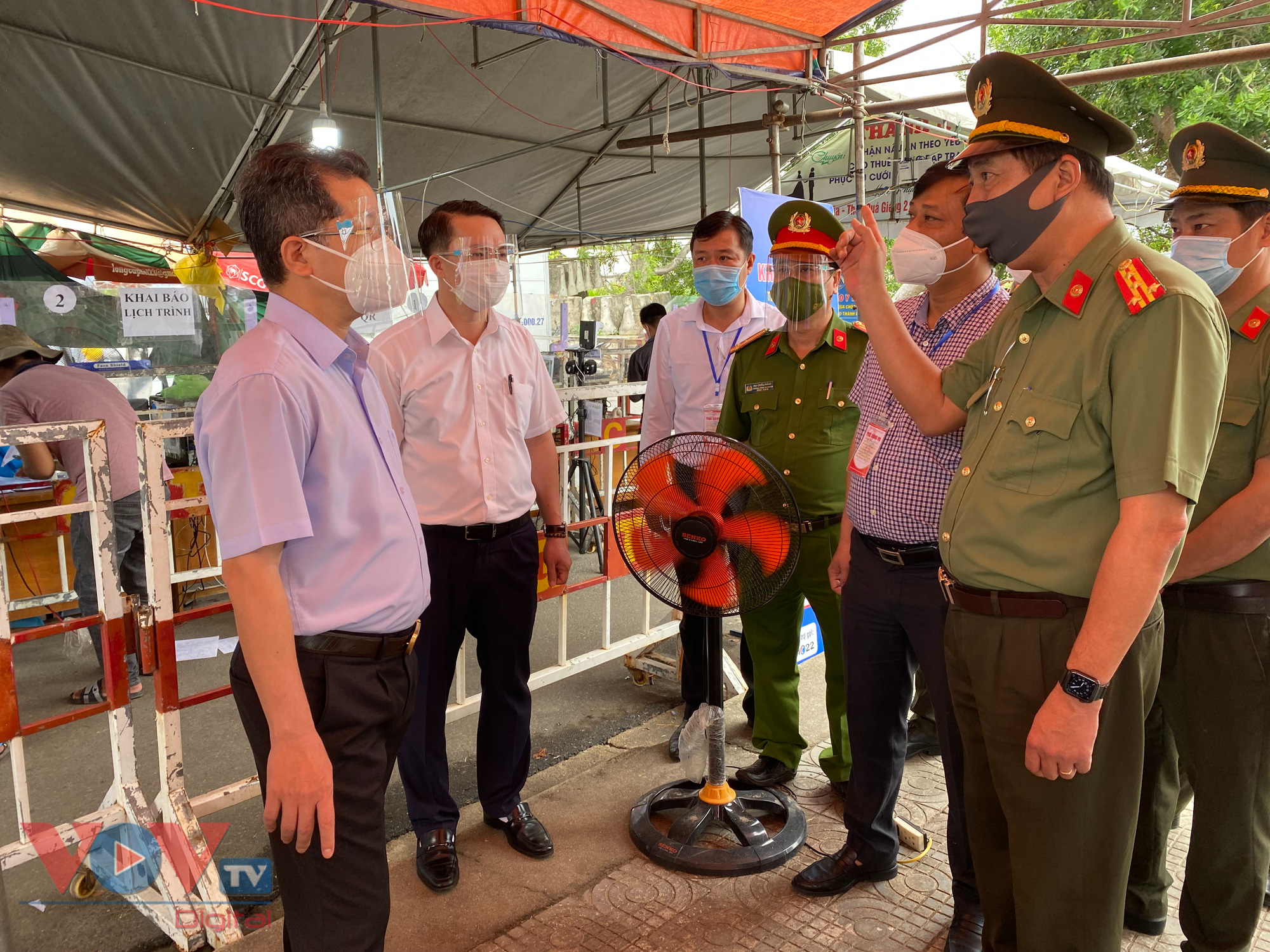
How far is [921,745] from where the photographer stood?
137 inches

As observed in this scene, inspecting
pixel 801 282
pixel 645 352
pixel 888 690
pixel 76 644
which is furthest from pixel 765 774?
pixel 645 352

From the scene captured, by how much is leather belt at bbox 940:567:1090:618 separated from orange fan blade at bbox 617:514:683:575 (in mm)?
951

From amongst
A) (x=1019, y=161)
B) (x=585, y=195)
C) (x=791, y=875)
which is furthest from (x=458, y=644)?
(x=585, y=195)

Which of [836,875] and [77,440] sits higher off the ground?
[77,440]

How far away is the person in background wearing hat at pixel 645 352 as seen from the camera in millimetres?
7266

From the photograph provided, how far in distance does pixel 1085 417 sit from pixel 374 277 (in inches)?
55.0

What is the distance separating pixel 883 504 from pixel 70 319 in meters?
9.12

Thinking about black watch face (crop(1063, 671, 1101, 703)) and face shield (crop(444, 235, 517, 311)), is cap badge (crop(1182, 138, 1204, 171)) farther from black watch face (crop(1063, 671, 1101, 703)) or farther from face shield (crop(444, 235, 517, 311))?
face shield (crop(444, 235, 517, 311))

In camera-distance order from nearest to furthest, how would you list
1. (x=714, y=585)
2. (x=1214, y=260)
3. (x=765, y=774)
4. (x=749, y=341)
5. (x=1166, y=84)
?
1. (x=1214, y=260)
2. (x=714, y=585)
3. (x=749, y=341)
4. (x=765, y=774)
5. (x=1166, y=84)

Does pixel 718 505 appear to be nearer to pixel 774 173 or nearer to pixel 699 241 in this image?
pixel 699 241

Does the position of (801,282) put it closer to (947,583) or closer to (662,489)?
(662,489)

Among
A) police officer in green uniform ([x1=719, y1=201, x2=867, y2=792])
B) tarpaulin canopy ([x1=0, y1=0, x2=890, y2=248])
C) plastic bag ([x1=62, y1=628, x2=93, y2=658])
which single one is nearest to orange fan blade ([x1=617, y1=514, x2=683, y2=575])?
police officer in green uniform ([x1=719, y1=201, x2=867, y2=792])

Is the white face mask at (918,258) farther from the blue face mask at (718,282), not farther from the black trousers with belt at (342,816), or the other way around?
the black trousers with belt at (342,816)

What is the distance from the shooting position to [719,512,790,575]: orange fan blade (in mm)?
2426
